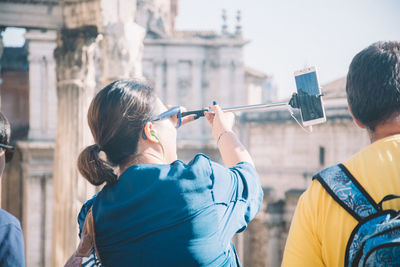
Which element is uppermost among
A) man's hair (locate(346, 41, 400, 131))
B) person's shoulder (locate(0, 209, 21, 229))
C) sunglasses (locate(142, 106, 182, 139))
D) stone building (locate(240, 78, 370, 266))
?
man's hair (locate(346, 41, 400, 131))

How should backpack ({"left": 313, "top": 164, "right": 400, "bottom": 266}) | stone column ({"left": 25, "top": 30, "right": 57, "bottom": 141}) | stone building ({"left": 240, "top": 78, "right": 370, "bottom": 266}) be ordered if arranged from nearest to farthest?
1. backpack ({"left": 313, "top": 164, "right": 400, "bottom": 266})
2. stone building ({"left": 240, "top": 78, "right": 370, "bottom": 266})
3. stone column ({"left": 25, "top": 30, "right": 57, "bottom": 141})

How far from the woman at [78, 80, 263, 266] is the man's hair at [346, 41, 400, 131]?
1.96 feet

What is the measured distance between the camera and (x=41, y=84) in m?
23.9

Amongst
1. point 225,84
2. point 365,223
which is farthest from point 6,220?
point 225,84

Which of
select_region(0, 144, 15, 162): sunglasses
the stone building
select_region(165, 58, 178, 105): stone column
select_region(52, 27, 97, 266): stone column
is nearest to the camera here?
select_region(0, 144, 15, 162): sunglasses

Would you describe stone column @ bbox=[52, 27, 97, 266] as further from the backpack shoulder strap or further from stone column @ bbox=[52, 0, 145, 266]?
the backpack shoulder strap

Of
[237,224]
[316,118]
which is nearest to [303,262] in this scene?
[237,224]

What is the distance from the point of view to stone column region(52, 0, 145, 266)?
534 cm

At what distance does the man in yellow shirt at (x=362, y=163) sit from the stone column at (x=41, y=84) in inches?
911

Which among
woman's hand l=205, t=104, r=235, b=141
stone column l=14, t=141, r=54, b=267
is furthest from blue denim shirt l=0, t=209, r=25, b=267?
stone column l=14, t=141, r=54, b=267

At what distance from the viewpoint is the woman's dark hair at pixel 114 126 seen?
204cm

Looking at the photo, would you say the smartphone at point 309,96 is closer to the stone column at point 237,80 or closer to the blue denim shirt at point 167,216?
the blue denim shirt at point 167,216

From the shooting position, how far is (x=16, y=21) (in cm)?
558

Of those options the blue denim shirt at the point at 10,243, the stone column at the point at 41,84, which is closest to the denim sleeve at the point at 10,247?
the blue denim shirt at the point at 10,243
